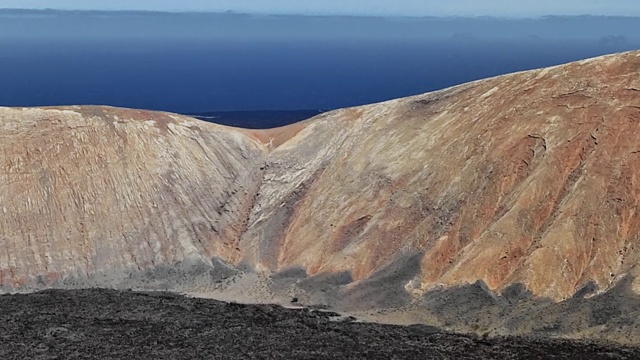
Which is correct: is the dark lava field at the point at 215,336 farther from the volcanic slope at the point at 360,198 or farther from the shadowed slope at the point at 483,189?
the shadowed slope at the point at 483,189

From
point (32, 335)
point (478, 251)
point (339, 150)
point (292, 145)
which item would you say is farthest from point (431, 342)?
point (292, 145)

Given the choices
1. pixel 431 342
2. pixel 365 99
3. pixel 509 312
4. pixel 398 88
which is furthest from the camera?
pixel 398 88

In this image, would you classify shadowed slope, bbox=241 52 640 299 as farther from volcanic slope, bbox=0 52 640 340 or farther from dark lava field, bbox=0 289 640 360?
dark lava field, bbox=0 289 640 360

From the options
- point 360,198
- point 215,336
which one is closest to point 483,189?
point 360,198

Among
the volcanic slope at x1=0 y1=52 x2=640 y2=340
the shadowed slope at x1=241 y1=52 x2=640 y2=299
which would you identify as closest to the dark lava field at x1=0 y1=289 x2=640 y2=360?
the volcanic slope at x1=0 y1=52 x2=640 y2=340

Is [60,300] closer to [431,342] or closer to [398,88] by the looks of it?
[431,342]
